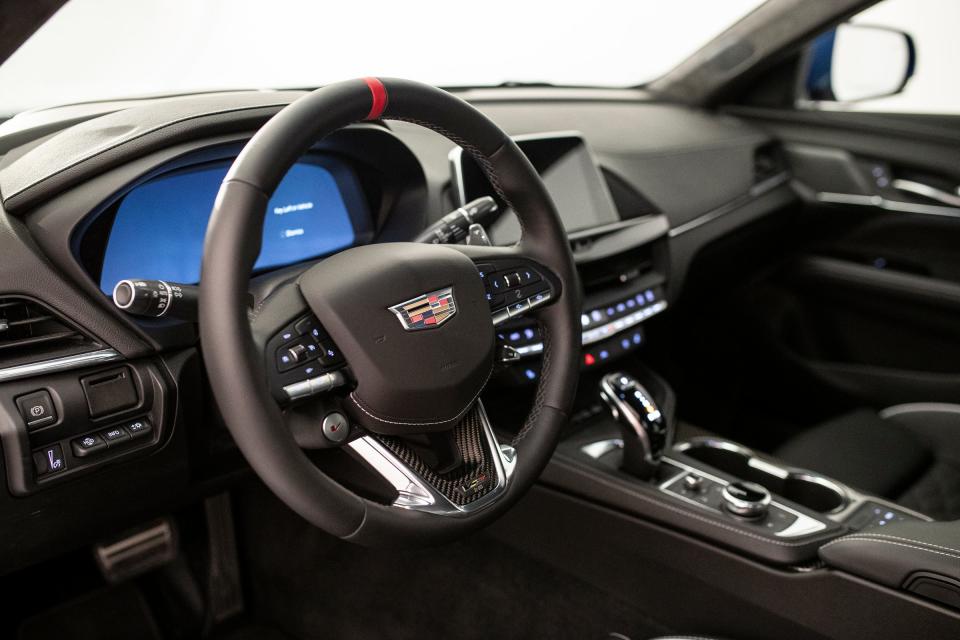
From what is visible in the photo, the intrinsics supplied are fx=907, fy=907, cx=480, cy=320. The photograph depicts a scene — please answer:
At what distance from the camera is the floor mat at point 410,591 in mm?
1685

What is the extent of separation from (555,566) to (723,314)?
44.8 inches

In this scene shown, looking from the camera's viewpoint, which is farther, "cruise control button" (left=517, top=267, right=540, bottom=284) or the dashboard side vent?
the dashboard side vent

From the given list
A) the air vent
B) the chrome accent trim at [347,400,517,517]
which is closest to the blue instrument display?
the air vent

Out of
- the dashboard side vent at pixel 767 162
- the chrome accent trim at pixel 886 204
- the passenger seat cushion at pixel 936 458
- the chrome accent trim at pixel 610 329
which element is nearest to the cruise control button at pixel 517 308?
the chrome accent trim at pixel 610 329

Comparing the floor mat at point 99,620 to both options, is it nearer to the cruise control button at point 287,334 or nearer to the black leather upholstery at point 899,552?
the cruise control button at point 287,334

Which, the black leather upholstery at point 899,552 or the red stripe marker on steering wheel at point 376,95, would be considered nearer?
the red stripe marker on steering wheel at point 376,95

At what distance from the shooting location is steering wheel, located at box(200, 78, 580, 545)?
3.03 feet

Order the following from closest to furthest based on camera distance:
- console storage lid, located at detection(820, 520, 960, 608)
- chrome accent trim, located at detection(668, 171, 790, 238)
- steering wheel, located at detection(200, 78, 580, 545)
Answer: steering wheel, located at detection(200, 78, 580, 545), console storage lid, located at detection(820, 520, 960, 608), chrome accent trim, located at detection(668, 171, 790, 238)

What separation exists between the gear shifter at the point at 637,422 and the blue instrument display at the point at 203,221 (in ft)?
1.69

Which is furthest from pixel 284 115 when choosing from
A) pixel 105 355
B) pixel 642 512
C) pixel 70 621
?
pixel 70 621

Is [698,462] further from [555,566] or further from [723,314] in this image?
[723,314]

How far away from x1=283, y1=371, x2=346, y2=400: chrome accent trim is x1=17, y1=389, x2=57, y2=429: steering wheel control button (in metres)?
0.33

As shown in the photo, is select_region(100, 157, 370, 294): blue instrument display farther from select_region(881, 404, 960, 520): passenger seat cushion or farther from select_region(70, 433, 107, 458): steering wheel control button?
select_region(881, 404, 960, 520): passenger seat cushion

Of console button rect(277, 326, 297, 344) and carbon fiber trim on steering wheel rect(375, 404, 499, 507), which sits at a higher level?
console button rect(277, 326, 297, 344)
